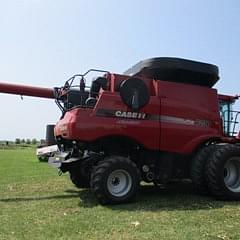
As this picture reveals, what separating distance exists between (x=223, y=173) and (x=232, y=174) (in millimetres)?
654

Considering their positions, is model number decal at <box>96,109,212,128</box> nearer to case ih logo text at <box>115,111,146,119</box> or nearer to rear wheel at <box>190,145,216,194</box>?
case ih logo text at <box>115,111,146,119</box>

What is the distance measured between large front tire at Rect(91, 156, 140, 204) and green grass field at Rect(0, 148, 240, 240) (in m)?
0.29

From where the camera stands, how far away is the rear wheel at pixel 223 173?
1229 cm

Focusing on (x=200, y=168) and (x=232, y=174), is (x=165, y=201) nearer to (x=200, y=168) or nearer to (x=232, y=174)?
(x=200, y=168)

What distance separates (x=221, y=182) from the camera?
12.3 meters

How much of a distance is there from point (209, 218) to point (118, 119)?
3506 millimetres

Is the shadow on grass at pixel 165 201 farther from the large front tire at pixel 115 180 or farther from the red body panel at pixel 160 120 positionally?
the red body panel at pixel 160 120

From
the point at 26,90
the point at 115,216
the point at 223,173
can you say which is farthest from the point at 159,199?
the point at 26,90

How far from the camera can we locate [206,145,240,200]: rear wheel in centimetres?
1229

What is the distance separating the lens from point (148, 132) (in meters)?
12.4

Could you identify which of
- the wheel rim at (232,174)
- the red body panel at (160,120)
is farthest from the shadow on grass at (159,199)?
the red body panel at (160,120)

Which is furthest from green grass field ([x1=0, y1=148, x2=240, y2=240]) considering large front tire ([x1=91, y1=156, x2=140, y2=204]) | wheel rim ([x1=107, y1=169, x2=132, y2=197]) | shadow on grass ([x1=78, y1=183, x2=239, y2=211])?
wheel rim ([x1=107, y1=169, x2=132, y2=197])

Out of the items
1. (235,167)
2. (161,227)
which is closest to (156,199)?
(235,167)

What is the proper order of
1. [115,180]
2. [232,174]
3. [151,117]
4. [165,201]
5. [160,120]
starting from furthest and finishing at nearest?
[232,174] < [160,120] < [151,117] < [165,201] < [115,180]
